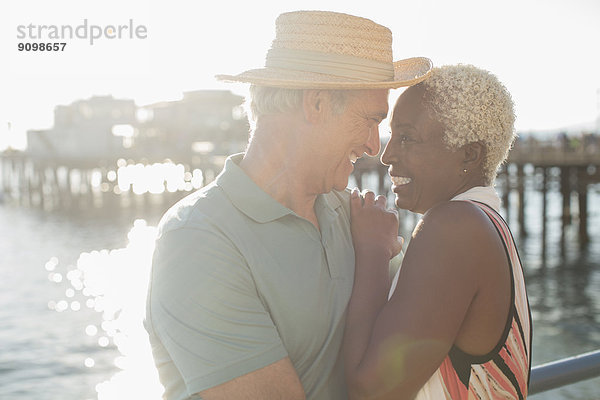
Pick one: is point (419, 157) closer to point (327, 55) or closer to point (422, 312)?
point (327, 55)

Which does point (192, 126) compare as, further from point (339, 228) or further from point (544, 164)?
point (339, 228)

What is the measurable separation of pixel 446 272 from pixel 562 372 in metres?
0.65

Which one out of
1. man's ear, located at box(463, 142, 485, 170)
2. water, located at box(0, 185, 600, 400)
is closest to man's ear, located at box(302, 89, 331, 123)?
man's ear, located at box(463, 142, 485, 170)

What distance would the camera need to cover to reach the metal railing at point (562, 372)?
6.34 ft

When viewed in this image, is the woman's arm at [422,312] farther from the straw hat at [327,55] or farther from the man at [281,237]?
the straw hat at [327,55]

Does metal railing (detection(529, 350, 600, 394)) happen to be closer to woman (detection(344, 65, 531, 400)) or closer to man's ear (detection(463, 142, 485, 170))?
woman (detection(344, 65, 531, 400))

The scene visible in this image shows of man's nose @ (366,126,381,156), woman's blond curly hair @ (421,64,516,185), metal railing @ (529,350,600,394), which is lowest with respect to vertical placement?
metal railing @ (529,350,600,394)

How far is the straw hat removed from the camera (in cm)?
184

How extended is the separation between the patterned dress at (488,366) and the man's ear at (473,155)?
0.56 ft

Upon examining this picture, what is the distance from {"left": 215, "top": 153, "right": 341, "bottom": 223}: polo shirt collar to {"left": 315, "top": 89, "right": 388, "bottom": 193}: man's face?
206mm

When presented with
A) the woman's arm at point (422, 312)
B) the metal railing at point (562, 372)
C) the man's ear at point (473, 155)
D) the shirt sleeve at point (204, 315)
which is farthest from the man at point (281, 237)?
the metal railing at point (562, 372)

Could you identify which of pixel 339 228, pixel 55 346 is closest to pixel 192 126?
pixel 55 346

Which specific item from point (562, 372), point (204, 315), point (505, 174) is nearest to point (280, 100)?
point (204, 315)

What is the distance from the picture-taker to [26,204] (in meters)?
60.1
